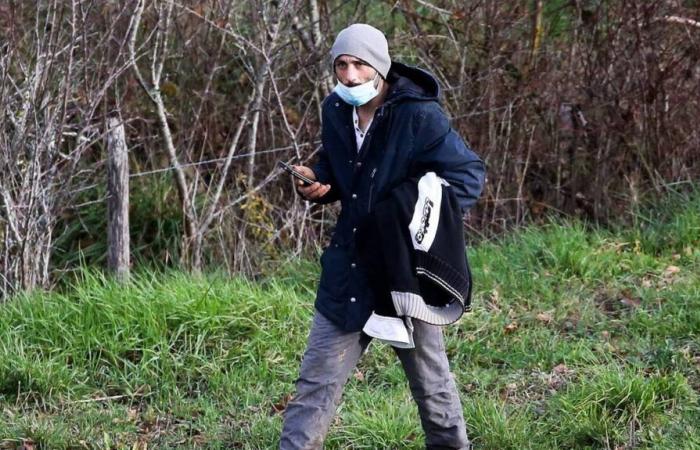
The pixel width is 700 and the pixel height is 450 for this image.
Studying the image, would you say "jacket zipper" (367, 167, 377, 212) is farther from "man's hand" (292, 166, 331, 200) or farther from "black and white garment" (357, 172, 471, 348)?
"man's hand" (292, 166, 331, 200)

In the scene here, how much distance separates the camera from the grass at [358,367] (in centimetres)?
545

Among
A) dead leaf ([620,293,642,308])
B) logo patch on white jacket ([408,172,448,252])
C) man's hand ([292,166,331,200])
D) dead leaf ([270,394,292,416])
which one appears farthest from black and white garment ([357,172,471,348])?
dead leaf ([620,293,642,308])

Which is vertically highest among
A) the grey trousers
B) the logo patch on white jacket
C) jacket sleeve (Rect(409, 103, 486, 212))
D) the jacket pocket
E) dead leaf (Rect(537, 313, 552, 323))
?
jacket sleeve (Rect(409, 103, 486, 212))

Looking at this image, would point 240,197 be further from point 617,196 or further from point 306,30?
point 617,196

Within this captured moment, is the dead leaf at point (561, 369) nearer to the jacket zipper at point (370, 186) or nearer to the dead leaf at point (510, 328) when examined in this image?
the dead leaf at point (510, 328)

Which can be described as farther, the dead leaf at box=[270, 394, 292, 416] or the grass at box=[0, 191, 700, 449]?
the dead leaf at box=[270, 394, 292, 416]

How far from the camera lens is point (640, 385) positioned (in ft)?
18.0

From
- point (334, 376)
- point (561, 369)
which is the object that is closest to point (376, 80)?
point (334, 376)

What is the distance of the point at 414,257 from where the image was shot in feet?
14.3

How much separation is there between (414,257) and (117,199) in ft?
11.3

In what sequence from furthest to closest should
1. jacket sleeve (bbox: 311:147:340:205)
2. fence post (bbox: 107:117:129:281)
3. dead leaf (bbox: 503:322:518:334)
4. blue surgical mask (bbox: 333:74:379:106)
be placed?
fence post (bbox: 107:117:129:281) → dead leaf (bbox: 503:322:518:334) → jacket sleeve (bbox: 311:147:340:205) → blue surgical mask (bbox: 333:74:379:106)

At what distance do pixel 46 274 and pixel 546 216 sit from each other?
12.5ft

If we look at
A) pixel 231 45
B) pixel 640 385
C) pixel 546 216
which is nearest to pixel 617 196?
pixel 546 216

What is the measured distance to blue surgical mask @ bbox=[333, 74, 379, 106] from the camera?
4.41m
